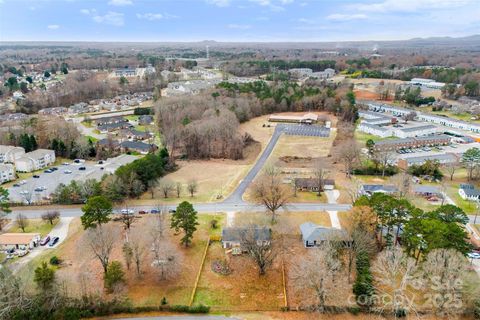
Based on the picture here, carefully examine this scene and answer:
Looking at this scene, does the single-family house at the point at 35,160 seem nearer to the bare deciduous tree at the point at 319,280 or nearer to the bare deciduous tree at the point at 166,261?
the bare deciduous tree at the point at 166,261

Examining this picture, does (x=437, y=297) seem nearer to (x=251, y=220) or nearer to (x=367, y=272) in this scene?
(x=367, y=272)

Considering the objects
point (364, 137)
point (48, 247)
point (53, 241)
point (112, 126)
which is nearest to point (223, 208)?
point (53, 241)

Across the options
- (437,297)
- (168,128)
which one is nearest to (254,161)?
(168,128)

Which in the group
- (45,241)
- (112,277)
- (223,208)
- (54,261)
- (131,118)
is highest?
(112,277)

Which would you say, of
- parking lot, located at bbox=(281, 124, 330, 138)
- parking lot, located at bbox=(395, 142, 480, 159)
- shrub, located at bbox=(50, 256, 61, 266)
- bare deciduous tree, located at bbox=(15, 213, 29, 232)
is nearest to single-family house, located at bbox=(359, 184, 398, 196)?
parking lot, located at bbox=(395, 142, 480, 159)

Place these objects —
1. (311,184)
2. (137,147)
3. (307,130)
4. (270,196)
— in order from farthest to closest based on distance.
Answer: (307,130)
(137,147)
(311,184)
(270,196)

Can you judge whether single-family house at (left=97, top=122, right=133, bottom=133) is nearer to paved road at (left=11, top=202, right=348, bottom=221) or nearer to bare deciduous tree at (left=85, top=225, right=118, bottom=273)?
paved road at (left=11, top=202, right=348, bottom=221)

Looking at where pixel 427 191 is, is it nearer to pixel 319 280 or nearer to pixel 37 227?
pixel 319 280
